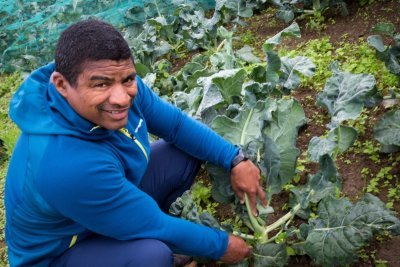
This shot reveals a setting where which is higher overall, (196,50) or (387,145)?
(387,145)

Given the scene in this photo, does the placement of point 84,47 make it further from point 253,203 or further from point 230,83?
point 230,83

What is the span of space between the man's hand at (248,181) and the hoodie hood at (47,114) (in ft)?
Result: 2.29

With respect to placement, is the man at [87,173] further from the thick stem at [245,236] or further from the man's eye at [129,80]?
the thick stem at [245,236]

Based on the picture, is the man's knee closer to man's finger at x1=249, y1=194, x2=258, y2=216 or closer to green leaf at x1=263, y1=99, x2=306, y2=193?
man's finger at x1=249, y1=194, x2=258, y2=216

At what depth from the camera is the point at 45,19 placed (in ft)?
18.4

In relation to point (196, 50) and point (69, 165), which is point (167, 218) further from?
point (196, 50)

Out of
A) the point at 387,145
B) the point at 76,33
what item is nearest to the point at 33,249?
the point at 76,33

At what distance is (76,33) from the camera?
1.68 metres

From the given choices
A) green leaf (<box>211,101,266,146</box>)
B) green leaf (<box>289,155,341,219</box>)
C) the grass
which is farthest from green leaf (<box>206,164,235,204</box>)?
the grass

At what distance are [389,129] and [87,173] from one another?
5.34ft

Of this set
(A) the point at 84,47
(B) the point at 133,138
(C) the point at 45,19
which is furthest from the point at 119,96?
(C) the point at 45,19

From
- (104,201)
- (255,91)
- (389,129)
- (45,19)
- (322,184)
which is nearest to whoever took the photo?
(104,201)

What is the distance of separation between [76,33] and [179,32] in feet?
11.2

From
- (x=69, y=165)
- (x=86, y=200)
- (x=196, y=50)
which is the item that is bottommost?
(x=196, y=50)
